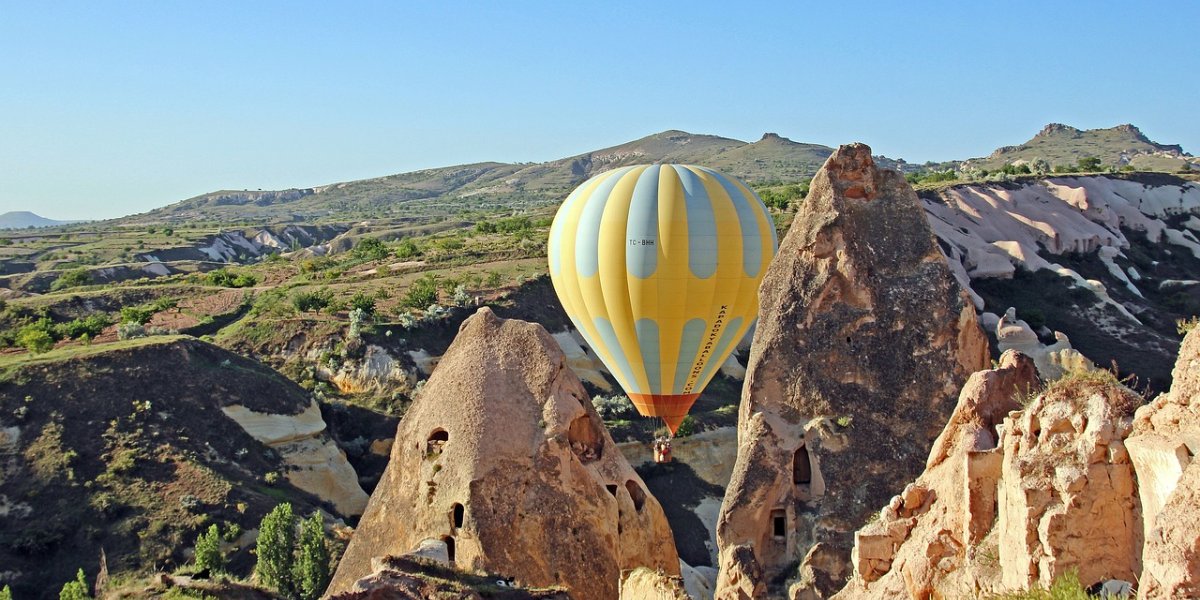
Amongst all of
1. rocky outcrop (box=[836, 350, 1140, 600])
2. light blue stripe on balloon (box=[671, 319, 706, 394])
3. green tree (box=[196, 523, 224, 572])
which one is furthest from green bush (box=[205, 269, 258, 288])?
rocky outcrop (box=[836, 350, 1140, 600])

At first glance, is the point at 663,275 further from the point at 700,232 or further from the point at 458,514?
the point at 458,514

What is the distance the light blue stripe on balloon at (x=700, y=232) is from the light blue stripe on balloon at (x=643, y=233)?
26.3 inches

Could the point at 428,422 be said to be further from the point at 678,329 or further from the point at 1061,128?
the point at 1061,128

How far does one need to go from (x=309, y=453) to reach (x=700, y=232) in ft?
34.6

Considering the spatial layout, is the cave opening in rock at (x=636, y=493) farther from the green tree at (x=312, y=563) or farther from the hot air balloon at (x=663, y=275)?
the hot air balloon at (x=663, y=275)

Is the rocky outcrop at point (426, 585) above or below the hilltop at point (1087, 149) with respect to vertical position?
below

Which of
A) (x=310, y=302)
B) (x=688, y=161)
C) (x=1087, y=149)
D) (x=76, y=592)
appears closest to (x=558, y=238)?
(x=76, y=592)

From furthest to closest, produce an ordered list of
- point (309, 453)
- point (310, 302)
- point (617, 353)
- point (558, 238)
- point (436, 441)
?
point (310, 302) < point (309, 453) < point (558, 238) < point (617, 353) < point (436, 441)

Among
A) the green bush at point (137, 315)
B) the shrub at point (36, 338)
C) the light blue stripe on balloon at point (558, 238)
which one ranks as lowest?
the shrub at point (36, 338)

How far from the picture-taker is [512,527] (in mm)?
12023

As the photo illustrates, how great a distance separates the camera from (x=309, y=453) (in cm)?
3186

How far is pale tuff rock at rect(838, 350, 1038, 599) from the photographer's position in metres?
8.32

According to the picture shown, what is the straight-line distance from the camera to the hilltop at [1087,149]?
131750mm

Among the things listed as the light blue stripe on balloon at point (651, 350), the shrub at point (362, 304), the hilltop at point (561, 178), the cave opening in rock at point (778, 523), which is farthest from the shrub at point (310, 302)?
the hilltop at point (561, 178)
